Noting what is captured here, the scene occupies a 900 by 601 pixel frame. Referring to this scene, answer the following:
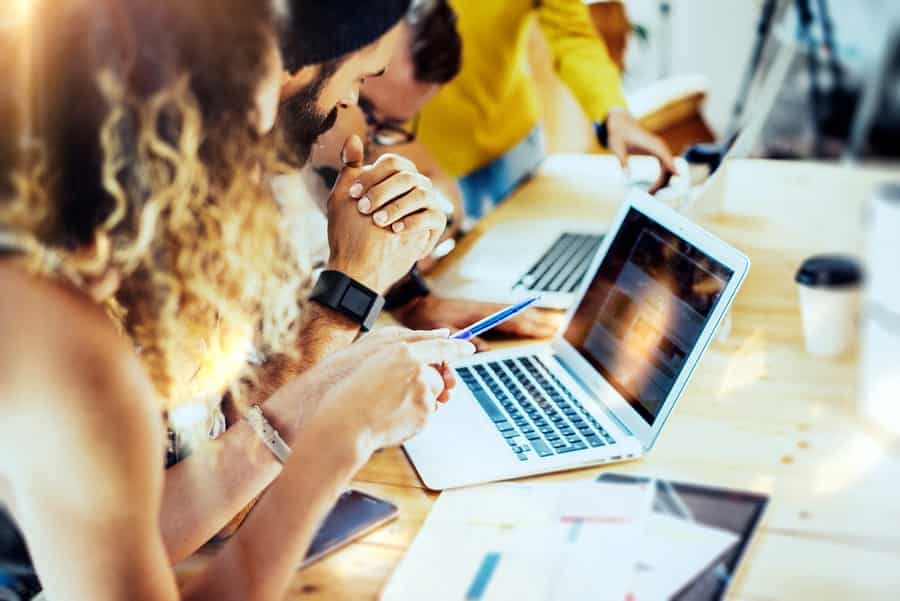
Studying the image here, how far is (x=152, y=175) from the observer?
0.69 meters

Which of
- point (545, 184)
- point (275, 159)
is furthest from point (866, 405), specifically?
point (545, 184)

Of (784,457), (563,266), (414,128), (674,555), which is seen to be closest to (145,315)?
(674,555)

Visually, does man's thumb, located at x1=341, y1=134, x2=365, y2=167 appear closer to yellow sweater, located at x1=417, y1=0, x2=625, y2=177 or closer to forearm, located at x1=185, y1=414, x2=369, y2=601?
forearm, located at x1=185, y1=414, x2=369, y2=601

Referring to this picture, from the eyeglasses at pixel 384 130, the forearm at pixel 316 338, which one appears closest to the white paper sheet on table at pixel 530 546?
the forearm at pixel 316 338

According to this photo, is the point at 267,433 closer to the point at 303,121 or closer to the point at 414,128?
the point at 303,121

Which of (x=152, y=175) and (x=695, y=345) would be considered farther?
(x=695, y=345)

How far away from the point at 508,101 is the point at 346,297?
2.61 ft

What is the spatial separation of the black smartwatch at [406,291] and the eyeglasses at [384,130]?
0.24 m

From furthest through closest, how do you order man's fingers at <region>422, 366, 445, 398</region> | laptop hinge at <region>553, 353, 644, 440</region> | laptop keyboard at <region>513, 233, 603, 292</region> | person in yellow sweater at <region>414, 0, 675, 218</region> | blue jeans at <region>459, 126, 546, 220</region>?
blue jeans at <region>459, 126, 546, 220</region>, person in yellow sweater at <region>414, 0, 675, 218</region>, laptop keyboard at <region>513, 233, 603, 292</region>, laptop hinge at <region>553, 353, 644, 440</region>, man's fingers at <region>422, 366, 445, 398</region>

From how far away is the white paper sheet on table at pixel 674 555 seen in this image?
729mm

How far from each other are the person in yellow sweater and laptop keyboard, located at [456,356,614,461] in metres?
0.46

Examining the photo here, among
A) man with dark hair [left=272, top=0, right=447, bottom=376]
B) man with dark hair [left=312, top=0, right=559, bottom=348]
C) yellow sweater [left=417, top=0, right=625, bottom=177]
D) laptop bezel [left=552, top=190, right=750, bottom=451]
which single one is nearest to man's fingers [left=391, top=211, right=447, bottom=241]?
man with dark hair [left=272, top=0, right=447, bottom=376]

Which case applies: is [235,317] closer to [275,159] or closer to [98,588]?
[275,159]

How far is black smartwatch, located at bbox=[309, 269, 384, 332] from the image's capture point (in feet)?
3.33
